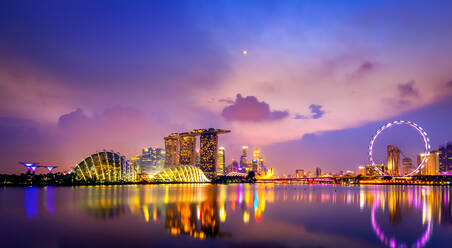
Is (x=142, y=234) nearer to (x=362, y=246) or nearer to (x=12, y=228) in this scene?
(x=12, y=228)

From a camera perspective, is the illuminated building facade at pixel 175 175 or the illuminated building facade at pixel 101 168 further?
the illuminated building facade at pixel 175 175

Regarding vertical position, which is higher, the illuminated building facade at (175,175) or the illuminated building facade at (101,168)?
the illuminated building facade at (101,168)

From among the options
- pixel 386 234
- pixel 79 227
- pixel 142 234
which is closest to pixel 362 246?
pixel 386 234

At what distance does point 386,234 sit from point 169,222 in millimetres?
17522

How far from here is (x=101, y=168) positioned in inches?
5458

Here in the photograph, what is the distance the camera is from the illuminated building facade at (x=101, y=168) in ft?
447

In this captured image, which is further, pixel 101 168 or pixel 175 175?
pixel 175 175

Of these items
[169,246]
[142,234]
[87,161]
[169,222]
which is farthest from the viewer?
[87,161]

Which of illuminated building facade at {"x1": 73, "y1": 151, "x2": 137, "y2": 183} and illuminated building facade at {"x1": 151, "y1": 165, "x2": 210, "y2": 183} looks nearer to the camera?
illuminated building facade at {"x1": 73, "y1": 151, "x2": 137, "y2": 183}

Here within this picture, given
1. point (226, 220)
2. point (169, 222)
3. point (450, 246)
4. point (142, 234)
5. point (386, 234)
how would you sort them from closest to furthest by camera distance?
point (450, 246) < point (142, 234) < point (386, 234) < point (169, 222) < point (226, 220)

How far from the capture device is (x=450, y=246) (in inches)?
848

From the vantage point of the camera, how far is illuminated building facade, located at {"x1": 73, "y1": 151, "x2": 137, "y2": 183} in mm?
136125

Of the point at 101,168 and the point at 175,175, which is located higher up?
the point at 101,168

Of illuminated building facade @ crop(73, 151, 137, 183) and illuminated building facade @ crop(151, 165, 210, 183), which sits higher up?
illuminated building facade @ crop(73, 151, 137, 183)
